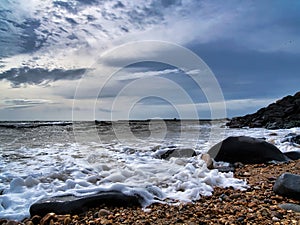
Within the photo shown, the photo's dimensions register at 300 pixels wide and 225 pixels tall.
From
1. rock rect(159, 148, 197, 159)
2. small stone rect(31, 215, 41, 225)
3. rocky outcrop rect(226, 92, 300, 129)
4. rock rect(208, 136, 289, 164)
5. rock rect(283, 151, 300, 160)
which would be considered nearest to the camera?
small stone rect(31, 215, 41, 225)

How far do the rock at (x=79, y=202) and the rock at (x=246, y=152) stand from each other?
10.5 ft

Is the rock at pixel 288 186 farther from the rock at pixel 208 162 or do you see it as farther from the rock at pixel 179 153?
the rock at pixel 179 153

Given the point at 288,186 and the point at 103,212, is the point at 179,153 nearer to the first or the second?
the point at 288,186

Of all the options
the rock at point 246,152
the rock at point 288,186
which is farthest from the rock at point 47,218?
the rock at point 246,152

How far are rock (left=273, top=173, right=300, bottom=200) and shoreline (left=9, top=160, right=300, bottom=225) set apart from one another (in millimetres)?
72

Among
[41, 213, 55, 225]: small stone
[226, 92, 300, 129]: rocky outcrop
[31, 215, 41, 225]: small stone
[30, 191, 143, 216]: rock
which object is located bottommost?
[31, 215, 41, 225]: small stone

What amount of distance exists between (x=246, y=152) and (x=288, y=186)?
2.76m

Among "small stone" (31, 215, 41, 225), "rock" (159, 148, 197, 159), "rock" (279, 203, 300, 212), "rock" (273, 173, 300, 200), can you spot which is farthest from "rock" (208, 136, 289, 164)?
"small stone" (31, 215, 41, 225)

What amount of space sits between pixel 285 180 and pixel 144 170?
8.33ft

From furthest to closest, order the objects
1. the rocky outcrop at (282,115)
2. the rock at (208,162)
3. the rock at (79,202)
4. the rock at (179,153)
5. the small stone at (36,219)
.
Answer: the rocky outcrop at (282,115)
the rock at (179,153)
the rock at (208,162)
the rock at (79,202)
the small stone at (36,219)

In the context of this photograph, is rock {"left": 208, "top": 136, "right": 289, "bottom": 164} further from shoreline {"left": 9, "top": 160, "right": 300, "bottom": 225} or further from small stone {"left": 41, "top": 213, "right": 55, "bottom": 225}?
small stone {"left": 41, "top": 213, "right": 55, "bottom": 225}

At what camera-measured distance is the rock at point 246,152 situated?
19.0 feet

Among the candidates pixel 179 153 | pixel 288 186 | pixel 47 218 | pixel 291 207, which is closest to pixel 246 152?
pixel 179 153

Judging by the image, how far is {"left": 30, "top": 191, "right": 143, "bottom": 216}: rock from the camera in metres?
3.05
